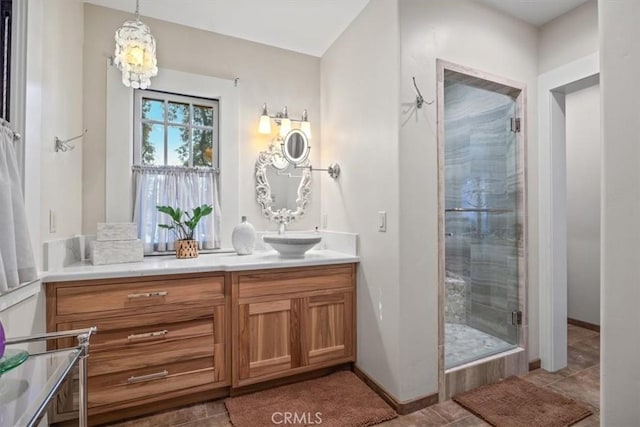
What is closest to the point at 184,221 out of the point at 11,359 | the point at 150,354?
the point at 150,354

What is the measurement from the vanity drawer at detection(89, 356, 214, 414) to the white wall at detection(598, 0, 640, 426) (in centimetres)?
191

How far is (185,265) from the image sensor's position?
196cm

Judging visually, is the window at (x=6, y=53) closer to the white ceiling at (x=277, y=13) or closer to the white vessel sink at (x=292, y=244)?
the white ceiling at (x=277, y=13)

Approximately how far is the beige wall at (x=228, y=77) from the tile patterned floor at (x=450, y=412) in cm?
131

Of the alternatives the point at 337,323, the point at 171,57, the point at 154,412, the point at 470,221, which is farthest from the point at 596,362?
the point at 171,57

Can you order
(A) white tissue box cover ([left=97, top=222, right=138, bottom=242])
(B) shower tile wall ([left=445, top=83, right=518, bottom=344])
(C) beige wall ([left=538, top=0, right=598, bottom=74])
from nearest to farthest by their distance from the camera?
(A) white tissue box cover ([left=97, top=222, right=138, bottom=242]), (C) beige wall ([left=538, top=0, right=598, bottom=74]), (B) shower tile wall ([left=445, top=83, right=518, bottom=344])

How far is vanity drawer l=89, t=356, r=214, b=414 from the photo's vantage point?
1.74 meters

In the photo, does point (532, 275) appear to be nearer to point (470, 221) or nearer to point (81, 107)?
point (470, 221)

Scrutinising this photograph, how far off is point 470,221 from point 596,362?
142 cm

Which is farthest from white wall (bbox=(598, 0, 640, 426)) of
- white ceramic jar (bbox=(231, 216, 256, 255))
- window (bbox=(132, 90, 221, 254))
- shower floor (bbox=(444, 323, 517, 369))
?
window (bbox=(132, 90, 221, 254))

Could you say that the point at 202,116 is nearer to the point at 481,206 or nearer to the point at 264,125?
the point at 264,125

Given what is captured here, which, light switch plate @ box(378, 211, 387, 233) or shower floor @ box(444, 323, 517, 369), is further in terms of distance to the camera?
shower floor @ box(444, 323, 517, 369)

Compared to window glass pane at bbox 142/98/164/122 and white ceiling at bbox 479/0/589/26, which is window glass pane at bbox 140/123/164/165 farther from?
white ceiling at bbox 479/0/589/26

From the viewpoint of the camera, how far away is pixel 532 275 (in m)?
2.40
